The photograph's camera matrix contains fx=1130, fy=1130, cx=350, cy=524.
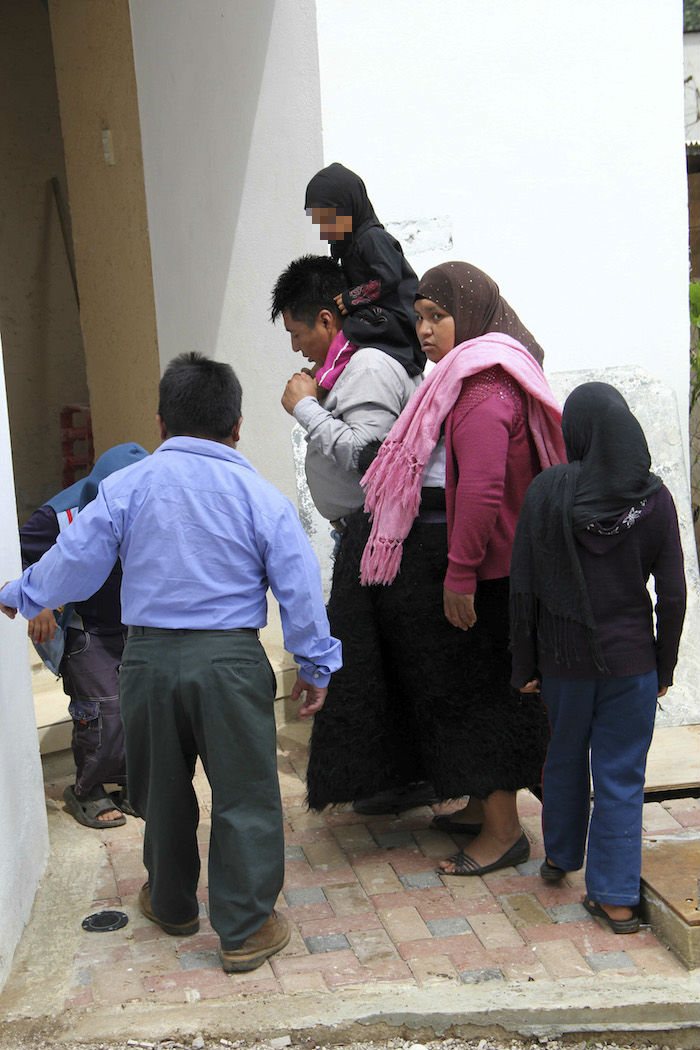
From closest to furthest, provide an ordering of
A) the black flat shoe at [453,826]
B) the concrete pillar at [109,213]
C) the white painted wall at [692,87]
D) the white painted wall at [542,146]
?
the black flat shoe at [453,826] → the white painted wall at [542,146] → the concrete pillar at [109,213] → the white painted wall at [692,87]

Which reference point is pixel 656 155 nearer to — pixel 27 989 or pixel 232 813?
pixel 232 813

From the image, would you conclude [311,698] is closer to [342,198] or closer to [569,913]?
[569,913]

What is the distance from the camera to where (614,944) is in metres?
3.13

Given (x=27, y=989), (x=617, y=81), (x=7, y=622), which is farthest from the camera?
(x=617, y=81)

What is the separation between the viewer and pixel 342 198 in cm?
370

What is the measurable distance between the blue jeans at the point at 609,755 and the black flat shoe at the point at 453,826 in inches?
25.7

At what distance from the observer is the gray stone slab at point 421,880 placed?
353cm

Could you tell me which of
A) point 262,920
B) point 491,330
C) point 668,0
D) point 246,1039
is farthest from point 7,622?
point 668,0

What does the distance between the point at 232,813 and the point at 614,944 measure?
113 centimetres

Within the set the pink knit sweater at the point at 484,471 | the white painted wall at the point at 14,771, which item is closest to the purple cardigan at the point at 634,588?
the pink knit sweater at the point at 484,471

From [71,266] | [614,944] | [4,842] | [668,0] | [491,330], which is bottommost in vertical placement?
[614,944]

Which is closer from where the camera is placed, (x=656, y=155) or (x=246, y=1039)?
(x=246, y=1039)

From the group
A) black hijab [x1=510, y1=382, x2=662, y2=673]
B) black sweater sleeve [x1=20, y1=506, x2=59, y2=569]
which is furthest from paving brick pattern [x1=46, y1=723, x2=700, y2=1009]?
black sweater sleeve [x1=20, y1=506, x2=59, y2=569]

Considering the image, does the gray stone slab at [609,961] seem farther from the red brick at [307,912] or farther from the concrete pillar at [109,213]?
the concrete pillar at [109,213]
